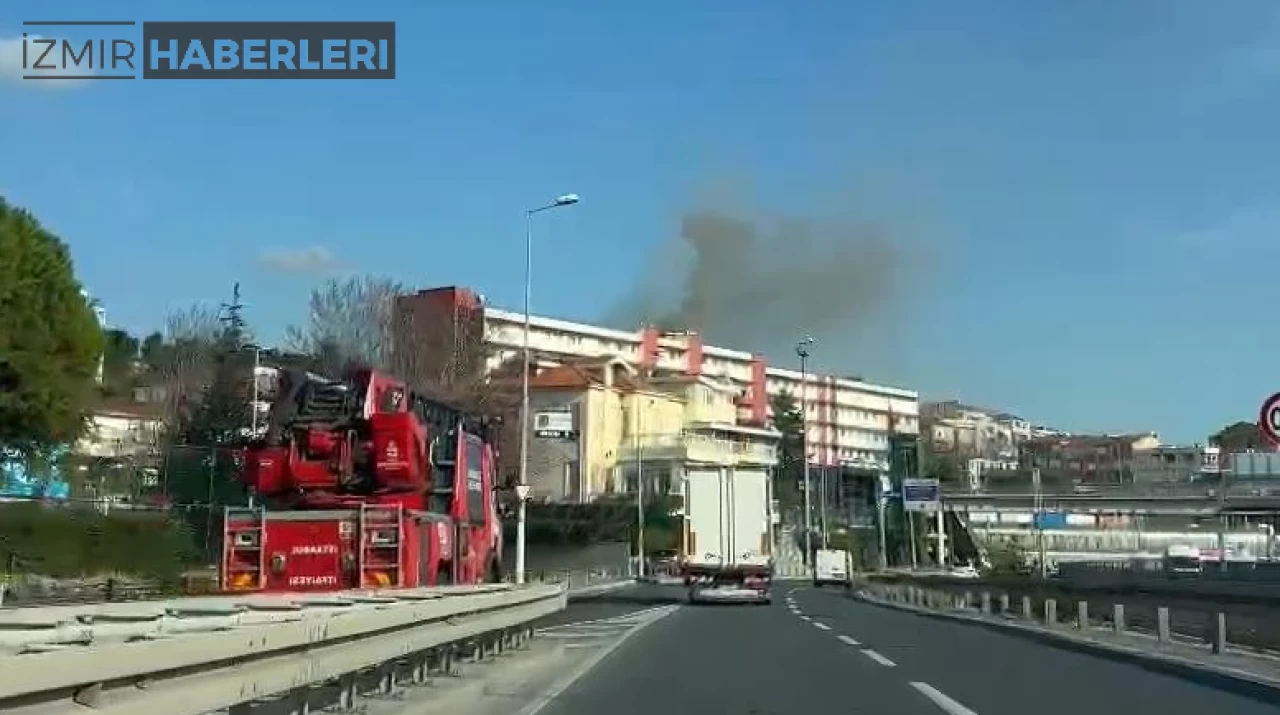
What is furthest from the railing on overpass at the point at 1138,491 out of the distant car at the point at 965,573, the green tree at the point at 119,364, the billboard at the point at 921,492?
the green tree at the point at 119,364

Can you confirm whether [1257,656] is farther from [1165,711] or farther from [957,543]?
[957,543]

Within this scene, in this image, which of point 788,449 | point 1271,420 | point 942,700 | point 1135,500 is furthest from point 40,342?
point 788,449

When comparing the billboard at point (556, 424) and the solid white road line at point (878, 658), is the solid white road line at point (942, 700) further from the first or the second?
the billboard at point (556, 424)

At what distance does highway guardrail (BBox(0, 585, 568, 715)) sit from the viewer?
5.76 metres

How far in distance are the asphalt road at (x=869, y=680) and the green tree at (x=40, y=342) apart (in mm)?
25529

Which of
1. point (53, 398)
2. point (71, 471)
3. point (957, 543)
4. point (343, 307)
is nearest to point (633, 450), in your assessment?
point (957, 543)

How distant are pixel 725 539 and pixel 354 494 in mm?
23974

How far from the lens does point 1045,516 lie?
10900 centimetres

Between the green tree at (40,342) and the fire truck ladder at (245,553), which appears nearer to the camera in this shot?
the fire truck ladder at (245,553)

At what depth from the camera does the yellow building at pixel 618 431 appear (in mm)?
108938

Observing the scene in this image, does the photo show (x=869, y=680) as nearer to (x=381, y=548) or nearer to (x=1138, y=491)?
(x=381, y=548)

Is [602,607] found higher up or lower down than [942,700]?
lower down

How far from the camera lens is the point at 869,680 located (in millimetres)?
16734

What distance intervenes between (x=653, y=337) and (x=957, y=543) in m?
42.9
